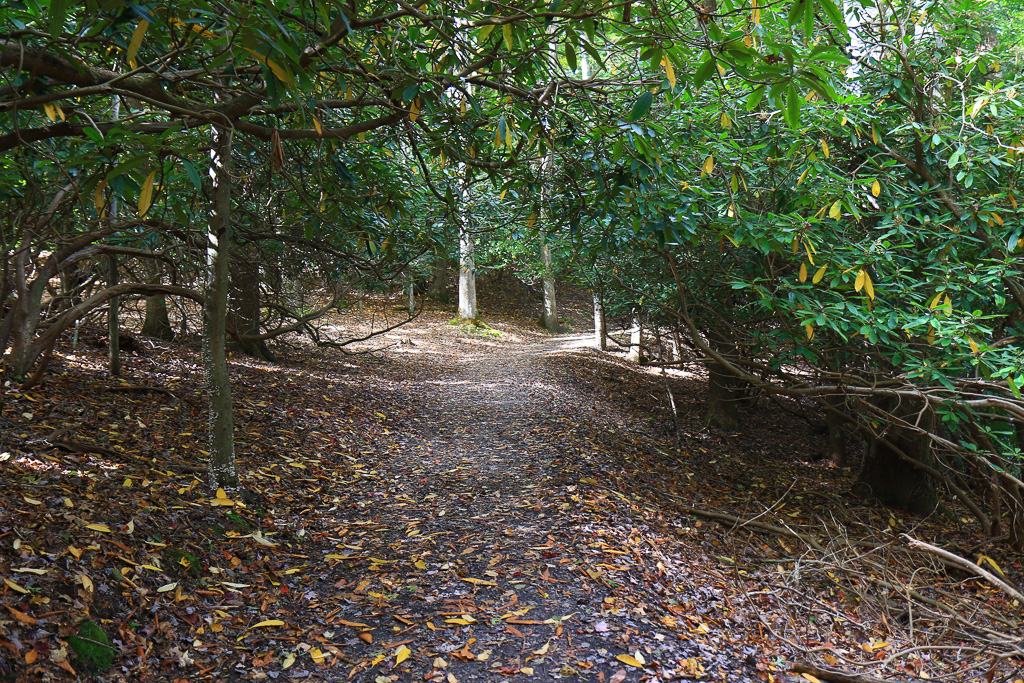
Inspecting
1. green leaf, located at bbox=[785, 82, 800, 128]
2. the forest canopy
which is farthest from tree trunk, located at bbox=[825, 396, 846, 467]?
green leaf, located at bbox=[785, 82, 800, 128]

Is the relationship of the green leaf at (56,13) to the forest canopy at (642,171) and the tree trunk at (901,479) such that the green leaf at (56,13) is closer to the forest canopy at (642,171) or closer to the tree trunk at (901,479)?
the forest canopy at (642,171)

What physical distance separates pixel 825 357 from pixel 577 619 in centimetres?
446

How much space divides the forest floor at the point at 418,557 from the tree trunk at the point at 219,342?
0.23m

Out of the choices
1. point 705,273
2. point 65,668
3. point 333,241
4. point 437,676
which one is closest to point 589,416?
point 705,273

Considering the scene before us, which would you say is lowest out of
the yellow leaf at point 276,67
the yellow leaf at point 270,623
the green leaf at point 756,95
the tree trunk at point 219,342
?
the yellow leaf at point 270,623

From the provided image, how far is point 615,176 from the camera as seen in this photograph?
4.20m

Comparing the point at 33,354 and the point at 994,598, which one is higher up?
the point at 33,354

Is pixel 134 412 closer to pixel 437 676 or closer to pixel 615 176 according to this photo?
pixel 437 676

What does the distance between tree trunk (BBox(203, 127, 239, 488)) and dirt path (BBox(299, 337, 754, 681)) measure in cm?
102

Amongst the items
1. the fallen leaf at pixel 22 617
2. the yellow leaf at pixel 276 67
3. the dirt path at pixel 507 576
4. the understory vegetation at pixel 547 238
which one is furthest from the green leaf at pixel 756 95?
the fallen leaf at pixel 22 617

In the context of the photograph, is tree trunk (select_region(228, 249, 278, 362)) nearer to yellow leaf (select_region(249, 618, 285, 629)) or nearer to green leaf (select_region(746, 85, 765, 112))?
yellow leaf (select_region(249, 618, 285, 629))

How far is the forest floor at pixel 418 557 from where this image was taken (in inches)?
127

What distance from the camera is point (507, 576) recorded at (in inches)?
166

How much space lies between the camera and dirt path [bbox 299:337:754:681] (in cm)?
338
